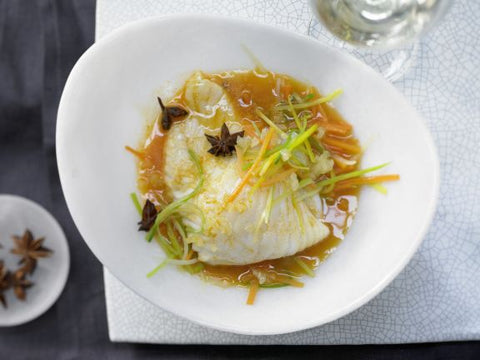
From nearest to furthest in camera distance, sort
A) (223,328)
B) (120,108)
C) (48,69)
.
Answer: (223,328) < (120,108) < (48,69)

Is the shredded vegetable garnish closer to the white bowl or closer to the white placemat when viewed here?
the white bowl

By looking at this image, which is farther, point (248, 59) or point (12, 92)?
point (12, 92)

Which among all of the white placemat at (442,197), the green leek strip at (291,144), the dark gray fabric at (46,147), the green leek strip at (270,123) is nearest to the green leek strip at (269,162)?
the green leek strip at (291,144)

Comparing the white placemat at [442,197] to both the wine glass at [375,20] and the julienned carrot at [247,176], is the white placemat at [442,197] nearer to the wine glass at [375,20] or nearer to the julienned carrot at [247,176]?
the wine glass at [375,20]

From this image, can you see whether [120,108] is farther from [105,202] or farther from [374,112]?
[374,112]

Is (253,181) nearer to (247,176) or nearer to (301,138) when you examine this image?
(247,176)

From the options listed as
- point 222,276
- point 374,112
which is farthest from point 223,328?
point 374,112

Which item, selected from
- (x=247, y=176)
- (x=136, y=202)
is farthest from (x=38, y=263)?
(x=247, y=176)
